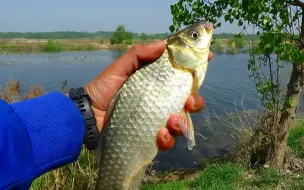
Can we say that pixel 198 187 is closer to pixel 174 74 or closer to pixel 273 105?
pixel 273 105

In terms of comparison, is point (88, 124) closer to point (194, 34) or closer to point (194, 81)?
point (194, 81)

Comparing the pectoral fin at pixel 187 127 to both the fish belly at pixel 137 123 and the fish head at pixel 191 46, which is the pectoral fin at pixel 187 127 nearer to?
the fish belly at pixel 137 123

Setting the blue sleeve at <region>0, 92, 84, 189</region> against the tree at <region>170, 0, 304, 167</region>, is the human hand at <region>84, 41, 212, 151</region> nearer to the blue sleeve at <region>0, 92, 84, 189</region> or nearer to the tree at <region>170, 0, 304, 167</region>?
the blue sleeve at <region>0, 92, 84, 189</region>

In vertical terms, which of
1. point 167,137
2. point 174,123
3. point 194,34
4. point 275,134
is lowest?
point 275,134

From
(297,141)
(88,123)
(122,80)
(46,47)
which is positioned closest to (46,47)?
(46,47)

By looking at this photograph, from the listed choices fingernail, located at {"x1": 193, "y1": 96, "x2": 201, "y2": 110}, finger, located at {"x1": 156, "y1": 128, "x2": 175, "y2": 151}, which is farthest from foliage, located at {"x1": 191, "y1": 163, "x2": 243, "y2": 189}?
finger, located at {"x1": 156, "y1": 128, "x2": 175, "y2": 151}
